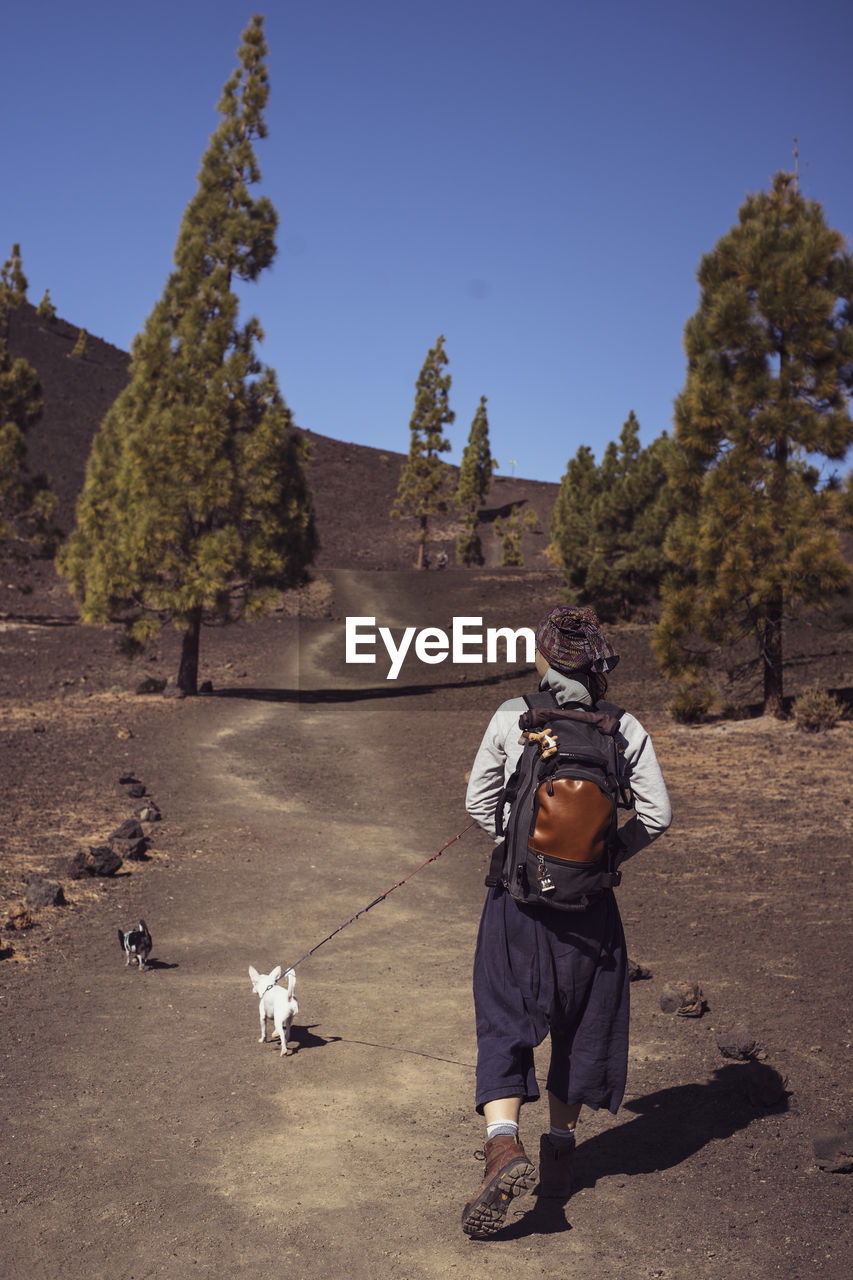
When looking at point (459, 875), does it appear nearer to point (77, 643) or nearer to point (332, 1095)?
point (332, 1095)

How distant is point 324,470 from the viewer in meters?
82.7

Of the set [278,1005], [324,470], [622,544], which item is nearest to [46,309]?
[324,470]

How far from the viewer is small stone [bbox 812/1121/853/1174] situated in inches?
161

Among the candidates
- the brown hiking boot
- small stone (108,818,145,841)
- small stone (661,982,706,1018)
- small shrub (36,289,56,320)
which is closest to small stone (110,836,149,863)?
small stone (108,818,145,841)

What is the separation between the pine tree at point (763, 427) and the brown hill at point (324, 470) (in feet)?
132

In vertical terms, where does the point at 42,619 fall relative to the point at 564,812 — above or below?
below

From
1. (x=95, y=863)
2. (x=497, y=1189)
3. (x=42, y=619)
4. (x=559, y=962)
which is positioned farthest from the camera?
(x=42, y=619)

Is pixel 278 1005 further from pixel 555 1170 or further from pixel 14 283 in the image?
pixel 14 283

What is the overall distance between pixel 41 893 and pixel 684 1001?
4483 mm

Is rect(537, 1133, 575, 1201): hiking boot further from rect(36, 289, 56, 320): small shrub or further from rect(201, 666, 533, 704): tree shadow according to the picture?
rect(36, 289, 56, 320): small shrub

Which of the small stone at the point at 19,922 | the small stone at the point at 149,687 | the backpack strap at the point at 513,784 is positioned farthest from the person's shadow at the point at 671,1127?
the small stone at the point at 149,687

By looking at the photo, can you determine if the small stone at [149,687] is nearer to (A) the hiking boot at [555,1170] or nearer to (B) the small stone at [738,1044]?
(B) the small stone at [738,1044]

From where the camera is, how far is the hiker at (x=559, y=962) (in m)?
3.67

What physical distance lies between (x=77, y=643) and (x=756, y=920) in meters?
23.8
